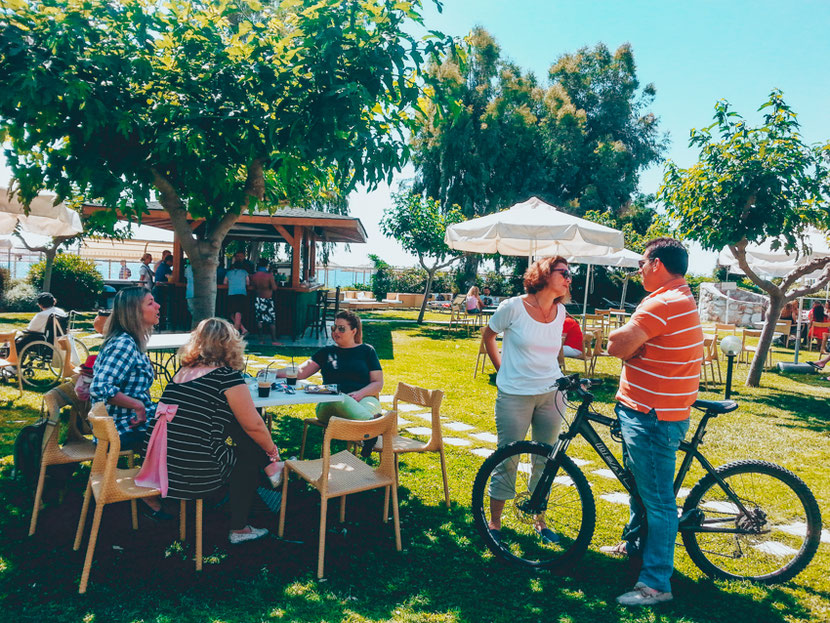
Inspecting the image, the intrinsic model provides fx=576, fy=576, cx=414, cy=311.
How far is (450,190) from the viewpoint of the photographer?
27031 mm

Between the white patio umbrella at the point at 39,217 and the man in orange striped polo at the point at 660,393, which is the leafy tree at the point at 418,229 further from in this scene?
the man in orange striped polo at the point at 660,393

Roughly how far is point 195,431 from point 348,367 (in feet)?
5.46

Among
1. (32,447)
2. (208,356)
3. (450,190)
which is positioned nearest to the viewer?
(208,356)

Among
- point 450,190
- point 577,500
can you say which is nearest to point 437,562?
point 577,500

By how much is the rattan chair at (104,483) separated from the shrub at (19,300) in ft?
56.6

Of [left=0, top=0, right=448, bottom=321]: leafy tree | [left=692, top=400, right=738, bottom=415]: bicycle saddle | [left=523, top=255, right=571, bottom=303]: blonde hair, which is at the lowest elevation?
[left=692, top=400, right=738, bottom=415]: bicycle saddle

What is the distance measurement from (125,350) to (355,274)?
88.8 ft

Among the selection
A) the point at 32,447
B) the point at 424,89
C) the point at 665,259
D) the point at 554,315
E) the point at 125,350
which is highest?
the point at 424,89

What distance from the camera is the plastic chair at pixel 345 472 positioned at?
10.4 ft

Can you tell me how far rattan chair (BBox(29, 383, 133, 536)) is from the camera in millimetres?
3471

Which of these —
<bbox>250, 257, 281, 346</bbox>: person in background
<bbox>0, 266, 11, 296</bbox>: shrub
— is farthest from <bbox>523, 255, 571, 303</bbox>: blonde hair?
<bbox>0, 266, 11, 296</bbox>: shrub

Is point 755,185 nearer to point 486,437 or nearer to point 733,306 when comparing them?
point 486,437

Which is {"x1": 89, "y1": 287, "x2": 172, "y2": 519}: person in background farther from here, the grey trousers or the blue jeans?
the blue jeans

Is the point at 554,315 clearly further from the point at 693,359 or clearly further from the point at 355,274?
the point at 355,274
